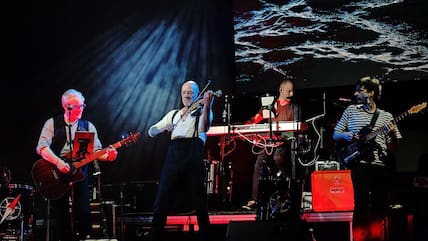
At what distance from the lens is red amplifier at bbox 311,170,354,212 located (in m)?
7.82

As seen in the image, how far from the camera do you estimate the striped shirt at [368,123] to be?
6555mm

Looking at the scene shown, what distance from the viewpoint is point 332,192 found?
7875mm

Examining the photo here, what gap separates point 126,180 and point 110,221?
102cm

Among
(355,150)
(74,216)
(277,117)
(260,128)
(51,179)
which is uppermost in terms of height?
(277,117)

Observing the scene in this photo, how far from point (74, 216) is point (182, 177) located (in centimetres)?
138

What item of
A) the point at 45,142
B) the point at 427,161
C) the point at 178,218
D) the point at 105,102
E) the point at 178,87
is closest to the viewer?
the point at 45,142

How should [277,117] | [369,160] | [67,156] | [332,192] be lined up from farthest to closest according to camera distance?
[277,117]
[332,192]
[67,156]
[369,160]

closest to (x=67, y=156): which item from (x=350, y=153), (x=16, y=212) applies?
(x=16, y=212)

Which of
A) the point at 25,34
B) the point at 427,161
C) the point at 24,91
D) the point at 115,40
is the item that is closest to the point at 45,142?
the point at 24,91

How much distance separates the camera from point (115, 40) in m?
9.34

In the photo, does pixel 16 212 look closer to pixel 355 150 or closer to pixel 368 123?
pixel 355 150

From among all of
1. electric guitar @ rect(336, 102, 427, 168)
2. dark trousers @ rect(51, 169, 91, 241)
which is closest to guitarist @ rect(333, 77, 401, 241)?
electric guitar @ rect(336, 102, 427, 168)

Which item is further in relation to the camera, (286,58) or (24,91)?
(286,58)

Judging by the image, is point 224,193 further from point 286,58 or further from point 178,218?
point 286,58
